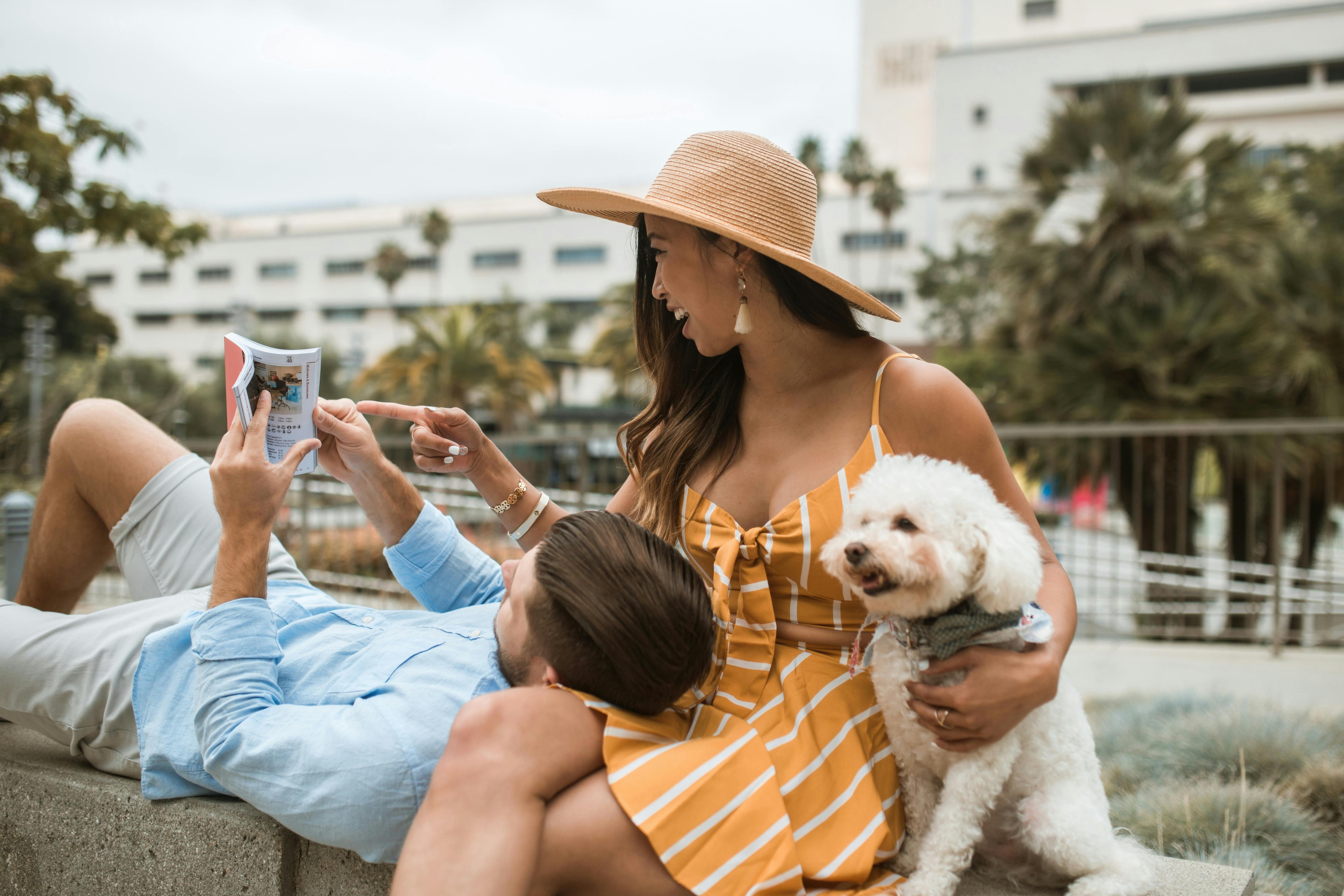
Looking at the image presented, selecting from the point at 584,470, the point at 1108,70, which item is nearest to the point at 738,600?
the point at 584,470

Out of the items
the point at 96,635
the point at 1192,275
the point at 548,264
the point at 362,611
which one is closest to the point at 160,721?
the point at 96,635

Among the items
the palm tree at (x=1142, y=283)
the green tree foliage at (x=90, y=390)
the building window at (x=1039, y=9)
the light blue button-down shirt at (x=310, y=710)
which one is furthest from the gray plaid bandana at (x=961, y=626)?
the building window at (x=1039, y=9)

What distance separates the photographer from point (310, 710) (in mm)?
1735

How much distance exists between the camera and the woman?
5.03 ft

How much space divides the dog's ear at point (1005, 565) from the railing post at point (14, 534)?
5928 mm

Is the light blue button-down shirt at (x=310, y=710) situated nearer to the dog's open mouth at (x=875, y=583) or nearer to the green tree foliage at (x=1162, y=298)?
the dog's open mouth at (x=875, y=583)

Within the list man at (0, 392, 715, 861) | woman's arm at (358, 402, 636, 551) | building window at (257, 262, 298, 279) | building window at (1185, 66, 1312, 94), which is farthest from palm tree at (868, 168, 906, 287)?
man at (0, 392, 715, 861)

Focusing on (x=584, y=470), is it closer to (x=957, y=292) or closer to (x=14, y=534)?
(x=14, y=534)

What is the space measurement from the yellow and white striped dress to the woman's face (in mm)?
426

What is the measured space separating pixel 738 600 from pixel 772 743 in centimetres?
34

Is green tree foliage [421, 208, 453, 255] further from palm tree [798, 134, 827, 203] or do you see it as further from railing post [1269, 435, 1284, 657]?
railing post [1269, 435, 1284, 657]

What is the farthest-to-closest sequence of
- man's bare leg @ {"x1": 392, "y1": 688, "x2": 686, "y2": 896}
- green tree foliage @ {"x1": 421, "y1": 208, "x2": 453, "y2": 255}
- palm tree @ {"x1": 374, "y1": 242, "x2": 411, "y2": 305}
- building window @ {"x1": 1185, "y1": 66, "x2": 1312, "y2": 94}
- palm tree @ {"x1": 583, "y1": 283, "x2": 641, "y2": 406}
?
palm tree @ {"x1": 374, "y1": 242, "x2": 411, "y2": 305} → green tree foliage @ {"x1": 421, "y1": 208, "x2": 453, "y2": 255} → building window @ {"x1": 1185, "y1": 66, "x2": 1312, "y2": 94} → palm tree @ {"x1": 583, "y1": 283, "x2": 641, "y2": 406} → man's bare leg @ {"x1": 392, "y1": 688, "x2": 686, "y2": 896}

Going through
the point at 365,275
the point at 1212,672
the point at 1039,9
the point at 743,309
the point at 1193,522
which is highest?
the point at 1039,9

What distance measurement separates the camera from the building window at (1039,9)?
1919 inches
